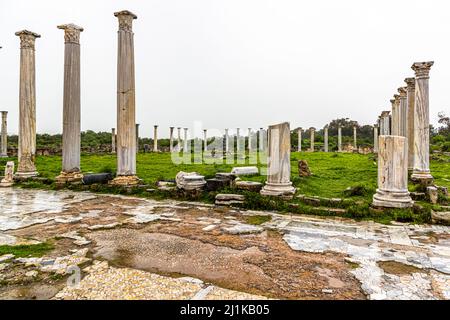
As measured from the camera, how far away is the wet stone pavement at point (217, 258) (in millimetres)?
3641

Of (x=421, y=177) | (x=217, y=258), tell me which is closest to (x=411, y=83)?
(x=421, y=177)

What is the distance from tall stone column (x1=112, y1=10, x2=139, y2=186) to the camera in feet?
36.1

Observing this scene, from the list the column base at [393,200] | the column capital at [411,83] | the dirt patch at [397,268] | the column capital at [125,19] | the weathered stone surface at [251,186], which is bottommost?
the dirt patch at [397,268]

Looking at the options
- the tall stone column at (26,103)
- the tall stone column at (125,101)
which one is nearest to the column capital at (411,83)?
the tall stone column at (125,101)

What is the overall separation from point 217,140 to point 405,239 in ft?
140

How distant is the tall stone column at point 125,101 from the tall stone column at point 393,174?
794cm

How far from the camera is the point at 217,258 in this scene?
15.6 feet

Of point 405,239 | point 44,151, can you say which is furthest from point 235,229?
A: point 44,151

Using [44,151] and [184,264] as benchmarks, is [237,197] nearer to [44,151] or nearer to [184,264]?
[184,264]

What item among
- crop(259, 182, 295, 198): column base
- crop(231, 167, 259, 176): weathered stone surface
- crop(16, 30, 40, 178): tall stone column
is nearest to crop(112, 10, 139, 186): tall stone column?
crop(231, 167, 259, 176): weathered stone surface

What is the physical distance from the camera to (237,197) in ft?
29.6

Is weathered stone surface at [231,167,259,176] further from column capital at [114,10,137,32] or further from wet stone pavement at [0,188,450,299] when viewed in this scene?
column capital at [114,10,137,32]

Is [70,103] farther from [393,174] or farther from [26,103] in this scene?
[393,174]

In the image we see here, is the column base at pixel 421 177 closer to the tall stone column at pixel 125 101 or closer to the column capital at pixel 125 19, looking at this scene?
the tall stone column at pixel 125 101
